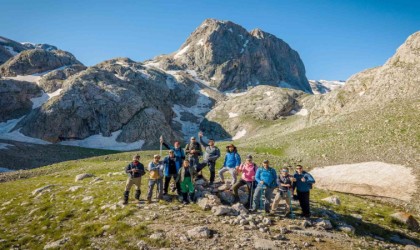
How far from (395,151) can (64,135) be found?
110 meters

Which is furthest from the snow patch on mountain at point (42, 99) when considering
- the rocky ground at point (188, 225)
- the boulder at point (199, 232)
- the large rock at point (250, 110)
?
the boulder at point (199, 232)

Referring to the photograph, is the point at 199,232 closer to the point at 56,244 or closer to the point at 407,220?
the point at 56,244

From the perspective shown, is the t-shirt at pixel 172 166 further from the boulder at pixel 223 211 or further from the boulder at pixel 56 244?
the boulder at pixel 56 244

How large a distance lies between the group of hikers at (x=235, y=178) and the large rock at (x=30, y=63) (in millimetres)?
154928

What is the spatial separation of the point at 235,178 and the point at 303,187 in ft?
15.5

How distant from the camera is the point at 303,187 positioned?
18891 millimetres

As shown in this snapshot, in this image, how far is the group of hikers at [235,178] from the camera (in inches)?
725

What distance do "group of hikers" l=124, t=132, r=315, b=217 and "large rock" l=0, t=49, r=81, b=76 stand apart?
508ft

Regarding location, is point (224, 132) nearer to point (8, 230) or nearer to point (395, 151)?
point (395, 151)

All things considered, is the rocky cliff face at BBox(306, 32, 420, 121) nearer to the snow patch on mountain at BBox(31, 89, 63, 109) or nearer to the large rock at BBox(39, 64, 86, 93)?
the snow patch on mountain at BBox(31, 89, 63, 109)

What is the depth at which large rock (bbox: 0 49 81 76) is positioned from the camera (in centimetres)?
14416

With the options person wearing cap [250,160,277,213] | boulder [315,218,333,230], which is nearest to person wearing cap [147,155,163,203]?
person wearing cap [250,160,277,213]

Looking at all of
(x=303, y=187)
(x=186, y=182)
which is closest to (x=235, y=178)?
(x=186, y=182)

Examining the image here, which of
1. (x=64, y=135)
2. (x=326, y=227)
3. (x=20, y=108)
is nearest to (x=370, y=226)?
(x=326, y=227)
